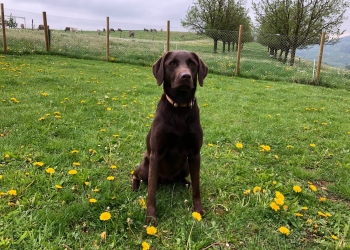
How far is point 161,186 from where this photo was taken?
286 centimetres

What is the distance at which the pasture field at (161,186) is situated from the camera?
213 centimetres

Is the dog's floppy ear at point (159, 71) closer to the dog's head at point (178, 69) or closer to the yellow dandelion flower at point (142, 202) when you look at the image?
the dog's head at point (178, 69)

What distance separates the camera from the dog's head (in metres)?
2.25

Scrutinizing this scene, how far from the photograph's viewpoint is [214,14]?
2930 centimetres

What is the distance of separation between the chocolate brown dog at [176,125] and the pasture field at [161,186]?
293mm

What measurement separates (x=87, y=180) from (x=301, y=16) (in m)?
23.1

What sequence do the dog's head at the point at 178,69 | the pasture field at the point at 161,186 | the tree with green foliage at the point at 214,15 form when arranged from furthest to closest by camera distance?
the tree with green foliage at the point at 214,15 → the dog's head at the point at 178,69 → the pasture field at the point at 161,186

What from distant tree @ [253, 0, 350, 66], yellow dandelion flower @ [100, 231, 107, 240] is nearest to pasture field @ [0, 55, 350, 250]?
yellow dandelion flower @ [100, 231, 107, 240]

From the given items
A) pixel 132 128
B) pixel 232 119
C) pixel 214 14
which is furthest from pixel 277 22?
pixel 132 128

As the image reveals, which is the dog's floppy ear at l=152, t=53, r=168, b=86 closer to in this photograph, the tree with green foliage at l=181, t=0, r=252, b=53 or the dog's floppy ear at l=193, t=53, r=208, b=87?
the dog's floppy ear at l=193, t=53, r=208, b=87

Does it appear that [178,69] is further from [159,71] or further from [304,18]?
[304,18]

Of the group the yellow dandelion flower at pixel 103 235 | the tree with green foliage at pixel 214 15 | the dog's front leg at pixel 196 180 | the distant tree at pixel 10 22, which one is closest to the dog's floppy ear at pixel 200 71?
the dog's front leg at pixel 196 180

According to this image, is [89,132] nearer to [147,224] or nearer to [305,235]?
[147,224]

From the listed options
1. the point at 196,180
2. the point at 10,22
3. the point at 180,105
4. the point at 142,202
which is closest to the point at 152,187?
the point at 142,202
